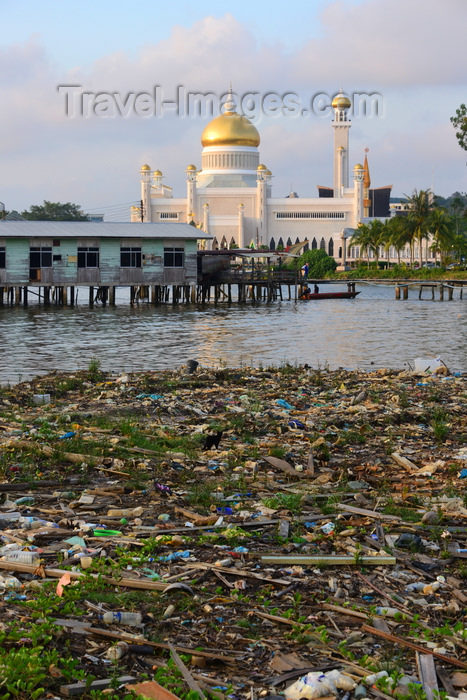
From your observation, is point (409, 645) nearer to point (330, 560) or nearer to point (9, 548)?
point (330, 560)

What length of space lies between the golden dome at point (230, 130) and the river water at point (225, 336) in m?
64.2

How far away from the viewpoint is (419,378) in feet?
54.4

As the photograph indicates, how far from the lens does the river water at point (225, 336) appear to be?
74.4ft

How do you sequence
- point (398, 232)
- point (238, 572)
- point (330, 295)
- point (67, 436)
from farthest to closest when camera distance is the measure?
point (398, 232) < point (330, 295) < point (67, 436) < point (238, 572)

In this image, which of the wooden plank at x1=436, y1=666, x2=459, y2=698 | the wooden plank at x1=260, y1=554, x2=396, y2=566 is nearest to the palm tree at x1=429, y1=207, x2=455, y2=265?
the wooden plank at x1=260, y1=554, x2=396, y2=566

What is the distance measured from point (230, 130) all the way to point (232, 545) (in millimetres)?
106390

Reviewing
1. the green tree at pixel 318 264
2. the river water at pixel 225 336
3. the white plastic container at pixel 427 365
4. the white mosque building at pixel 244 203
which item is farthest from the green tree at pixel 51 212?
the white plastic container at pixel 427 365

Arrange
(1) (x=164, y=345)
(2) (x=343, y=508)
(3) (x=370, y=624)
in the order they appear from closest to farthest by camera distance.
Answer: (3) (x=370, y=624), (2) (x=343, y=508), (1) (x=164, y=345)

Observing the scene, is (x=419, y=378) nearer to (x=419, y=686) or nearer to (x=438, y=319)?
(x=419, y=686)

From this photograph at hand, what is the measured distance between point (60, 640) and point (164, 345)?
2262cm

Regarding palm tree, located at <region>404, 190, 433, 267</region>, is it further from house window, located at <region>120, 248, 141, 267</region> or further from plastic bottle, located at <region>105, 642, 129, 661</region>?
plastic bottle, located at <region>105, 642, 129, 661</region>

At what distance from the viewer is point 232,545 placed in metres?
6.44

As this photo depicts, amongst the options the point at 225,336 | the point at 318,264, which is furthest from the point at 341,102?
the point at 225,336

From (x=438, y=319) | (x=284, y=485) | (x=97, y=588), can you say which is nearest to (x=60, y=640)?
(x=97, y=588)
